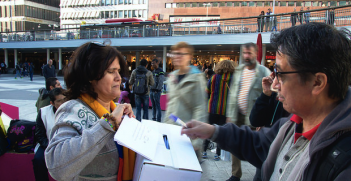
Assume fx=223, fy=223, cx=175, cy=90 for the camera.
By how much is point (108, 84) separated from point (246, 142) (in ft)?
3.49

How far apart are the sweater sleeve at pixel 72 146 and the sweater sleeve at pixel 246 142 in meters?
0.76

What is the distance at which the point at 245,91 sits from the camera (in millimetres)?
3582

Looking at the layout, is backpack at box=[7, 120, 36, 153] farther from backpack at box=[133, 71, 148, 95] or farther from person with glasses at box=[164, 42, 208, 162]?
backpack at box=[133, 71, 148, 95]

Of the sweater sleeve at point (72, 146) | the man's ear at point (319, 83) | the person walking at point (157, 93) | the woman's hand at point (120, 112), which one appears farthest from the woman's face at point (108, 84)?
the person walking at point (157, 93)

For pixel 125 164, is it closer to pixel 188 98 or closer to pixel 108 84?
pixel 108 84

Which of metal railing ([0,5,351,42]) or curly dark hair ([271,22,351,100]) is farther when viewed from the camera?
metal railing ([0,5,351,42])

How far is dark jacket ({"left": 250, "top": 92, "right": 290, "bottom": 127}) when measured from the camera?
263 centimetres

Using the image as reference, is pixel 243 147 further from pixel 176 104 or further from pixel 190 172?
pixel 176 104

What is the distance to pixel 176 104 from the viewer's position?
2.84 metres

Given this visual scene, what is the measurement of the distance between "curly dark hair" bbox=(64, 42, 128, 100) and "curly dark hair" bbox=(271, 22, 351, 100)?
3.86 ft

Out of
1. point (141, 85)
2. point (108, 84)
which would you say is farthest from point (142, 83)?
point (108, 84)

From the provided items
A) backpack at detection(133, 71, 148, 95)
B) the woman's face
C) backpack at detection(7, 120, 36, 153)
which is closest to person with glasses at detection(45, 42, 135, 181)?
the woman's face

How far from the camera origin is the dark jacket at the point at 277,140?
0.87 m

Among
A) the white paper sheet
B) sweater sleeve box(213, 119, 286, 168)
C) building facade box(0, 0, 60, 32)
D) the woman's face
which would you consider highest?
building facade box(0, 0, 60, 32)
